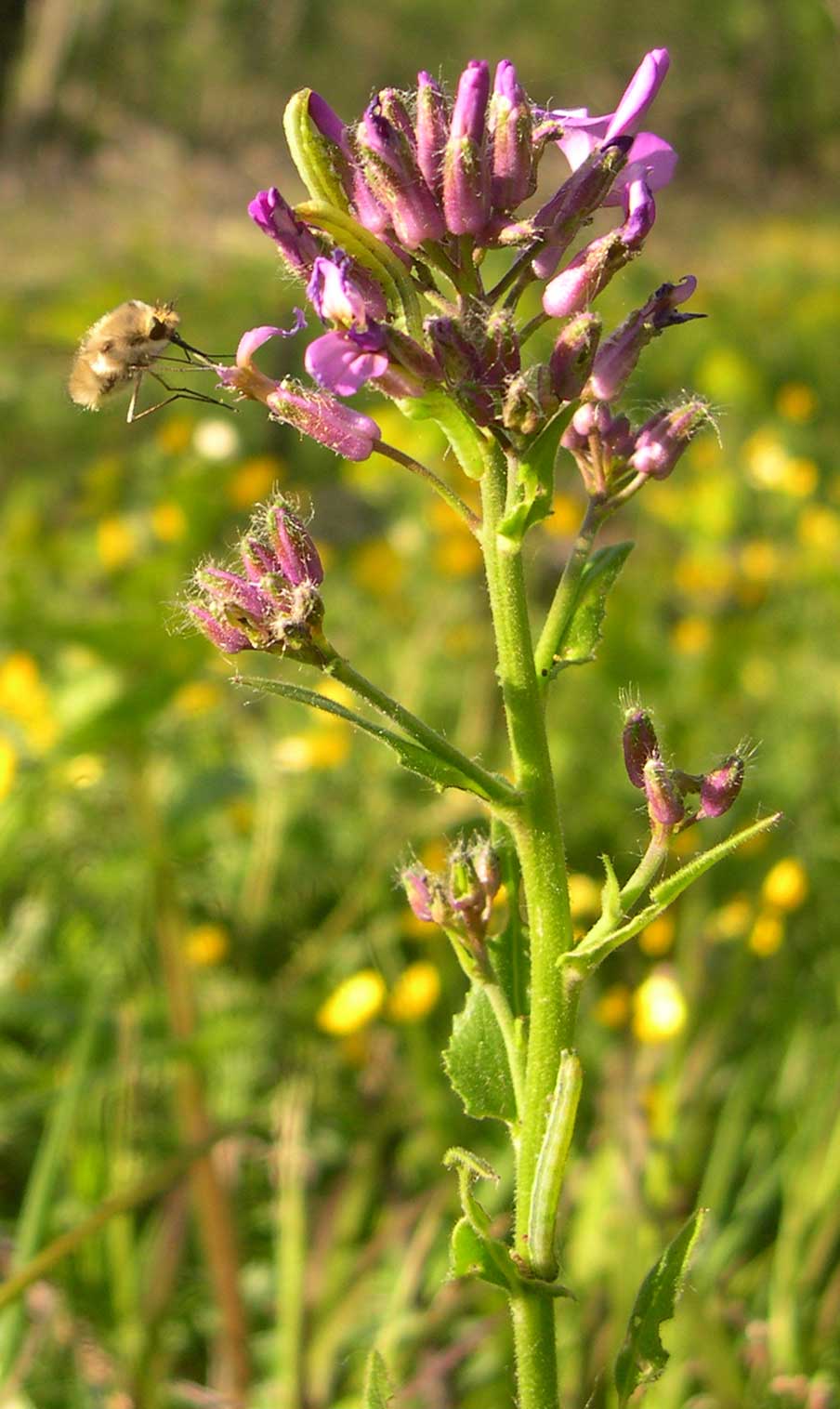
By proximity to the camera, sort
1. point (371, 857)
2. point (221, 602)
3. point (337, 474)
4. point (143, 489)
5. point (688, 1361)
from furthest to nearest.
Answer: point (337, 474), point (143, 489), point (371, 857), point (688, 1361), point (221, 602)

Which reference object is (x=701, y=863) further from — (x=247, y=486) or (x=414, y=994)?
(x=247, y=486)

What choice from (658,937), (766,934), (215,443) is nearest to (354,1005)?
(658,937)

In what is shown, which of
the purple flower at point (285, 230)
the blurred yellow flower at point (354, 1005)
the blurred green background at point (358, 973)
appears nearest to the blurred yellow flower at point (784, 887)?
the blurred green background at point (358, 973)

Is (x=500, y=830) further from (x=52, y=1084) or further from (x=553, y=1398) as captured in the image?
(x=52, y=1084)

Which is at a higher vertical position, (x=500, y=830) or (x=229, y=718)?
(x=229, y=718)

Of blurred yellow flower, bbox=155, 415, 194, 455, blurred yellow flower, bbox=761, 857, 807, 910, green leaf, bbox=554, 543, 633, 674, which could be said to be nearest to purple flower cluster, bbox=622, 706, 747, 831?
green leaf, bbox=554, 543, 633, 674

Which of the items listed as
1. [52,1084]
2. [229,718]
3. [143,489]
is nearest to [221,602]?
[52,1084]
